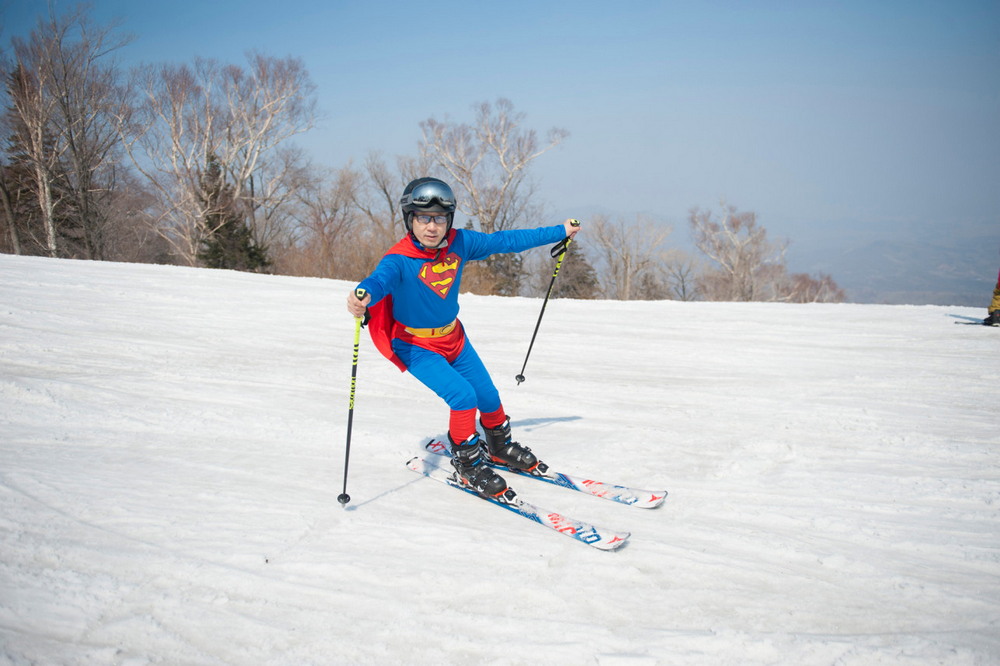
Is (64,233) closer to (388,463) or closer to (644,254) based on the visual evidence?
(644,254)

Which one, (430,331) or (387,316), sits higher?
(387,316)

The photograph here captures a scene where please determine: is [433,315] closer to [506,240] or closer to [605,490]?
[506,240]

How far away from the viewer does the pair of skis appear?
2953mm

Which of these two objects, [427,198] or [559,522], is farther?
[427,198]

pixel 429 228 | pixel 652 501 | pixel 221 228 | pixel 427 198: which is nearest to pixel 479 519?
pixel 652 501

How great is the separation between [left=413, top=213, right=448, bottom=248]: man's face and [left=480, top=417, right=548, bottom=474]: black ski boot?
4.41 ft

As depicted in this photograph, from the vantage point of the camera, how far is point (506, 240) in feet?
13.8

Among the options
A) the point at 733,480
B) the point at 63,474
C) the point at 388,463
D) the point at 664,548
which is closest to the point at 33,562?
the point at 63,474

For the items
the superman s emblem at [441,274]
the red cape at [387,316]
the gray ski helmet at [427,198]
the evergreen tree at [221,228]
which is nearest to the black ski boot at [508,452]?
the red cape at [387,316]

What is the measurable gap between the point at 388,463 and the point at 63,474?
1.92m

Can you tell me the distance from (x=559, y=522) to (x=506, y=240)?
204 cm

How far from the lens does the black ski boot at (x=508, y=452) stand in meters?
3.96

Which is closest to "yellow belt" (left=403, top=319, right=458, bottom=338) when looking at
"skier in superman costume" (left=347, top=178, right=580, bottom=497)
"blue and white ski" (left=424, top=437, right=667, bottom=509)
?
"skier in superman costume" (left=347, top=178, right=580, bottom=497)

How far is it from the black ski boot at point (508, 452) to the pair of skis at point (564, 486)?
0.18ft
